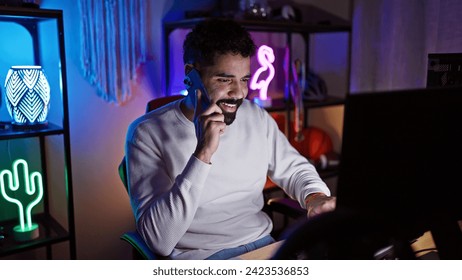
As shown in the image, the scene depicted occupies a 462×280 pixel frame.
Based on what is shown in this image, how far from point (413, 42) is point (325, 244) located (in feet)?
7.01

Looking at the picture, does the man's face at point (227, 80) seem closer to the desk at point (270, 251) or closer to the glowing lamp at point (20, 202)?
the desk at point (270, 251)

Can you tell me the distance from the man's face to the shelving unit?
0.63 m

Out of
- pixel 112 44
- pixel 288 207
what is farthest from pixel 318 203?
pixel 112 44

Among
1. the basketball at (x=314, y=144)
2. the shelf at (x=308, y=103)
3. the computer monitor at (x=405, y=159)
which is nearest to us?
the computer monitor at (x=405, y=159)

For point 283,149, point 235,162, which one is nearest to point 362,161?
point 235,162

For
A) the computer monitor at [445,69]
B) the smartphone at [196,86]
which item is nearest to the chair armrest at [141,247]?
the smartphone at [196,86]

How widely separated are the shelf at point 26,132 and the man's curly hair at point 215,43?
25.4 inches

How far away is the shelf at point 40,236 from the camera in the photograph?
165cm

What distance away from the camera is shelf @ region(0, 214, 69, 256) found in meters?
1.65

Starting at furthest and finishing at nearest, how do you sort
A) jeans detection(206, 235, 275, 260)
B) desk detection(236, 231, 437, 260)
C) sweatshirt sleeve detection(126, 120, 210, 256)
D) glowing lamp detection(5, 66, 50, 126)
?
A: glowing lamp detection(5, 66, 50, 126) < jeans detection(206, 235, 275, 260) < sweatshirt sleeve detection(126, 120, 210, 256) < desk detection(236, 231, 437, 260)

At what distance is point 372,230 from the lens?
615 millimetres

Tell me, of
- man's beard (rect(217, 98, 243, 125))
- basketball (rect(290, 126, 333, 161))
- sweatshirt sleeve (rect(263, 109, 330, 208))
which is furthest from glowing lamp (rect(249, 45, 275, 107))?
man's beard (rect(217, 98, 243, 125))

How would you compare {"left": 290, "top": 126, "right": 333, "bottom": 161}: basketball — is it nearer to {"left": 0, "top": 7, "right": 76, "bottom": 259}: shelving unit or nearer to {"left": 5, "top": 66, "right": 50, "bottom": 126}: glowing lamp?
{"left": 0, "top": 7, "right": 76, "bottom": 259}: shelving unit

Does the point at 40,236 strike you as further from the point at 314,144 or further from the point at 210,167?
the point at 314,144
